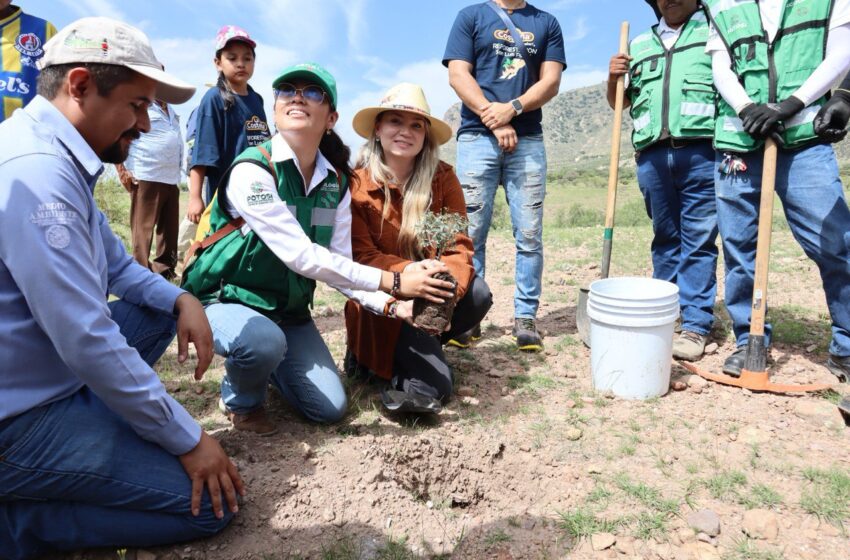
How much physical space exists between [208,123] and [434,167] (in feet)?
5.82

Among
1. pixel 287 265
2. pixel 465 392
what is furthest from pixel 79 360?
pixel 465 392

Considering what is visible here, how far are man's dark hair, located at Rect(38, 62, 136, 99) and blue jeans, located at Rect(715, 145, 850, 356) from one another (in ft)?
10.5

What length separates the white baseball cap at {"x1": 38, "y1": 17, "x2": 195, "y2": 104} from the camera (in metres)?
1.71

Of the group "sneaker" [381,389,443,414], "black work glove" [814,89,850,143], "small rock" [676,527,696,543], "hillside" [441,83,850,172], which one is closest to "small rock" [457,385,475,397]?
"sneaker" [381,389,443,414]

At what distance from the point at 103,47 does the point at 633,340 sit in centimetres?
267

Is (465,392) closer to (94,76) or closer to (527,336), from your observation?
(527,336)

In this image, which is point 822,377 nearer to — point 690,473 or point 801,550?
point 690,473

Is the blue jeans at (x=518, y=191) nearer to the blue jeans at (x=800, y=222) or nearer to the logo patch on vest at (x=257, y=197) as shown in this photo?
the blue jeans at (x=800, y=222)

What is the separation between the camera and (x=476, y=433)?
9.53 ft

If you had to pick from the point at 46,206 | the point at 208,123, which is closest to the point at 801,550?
the point at 46,206

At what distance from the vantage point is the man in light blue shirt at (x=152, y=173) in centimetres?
504

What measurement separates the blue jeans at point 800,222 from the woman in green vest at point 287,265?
1913mm

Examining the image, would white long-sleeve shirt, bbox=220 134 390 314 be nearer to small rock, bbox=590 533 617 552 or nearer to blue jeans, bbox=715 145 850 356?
small rock, bbox=590 533 617 552

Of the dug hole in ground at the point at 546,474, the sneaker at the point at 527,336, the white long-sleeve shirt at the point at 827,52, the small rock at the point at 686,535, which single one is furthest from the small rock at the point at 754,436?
the white long-sleeve shirt at the point at 827,52
